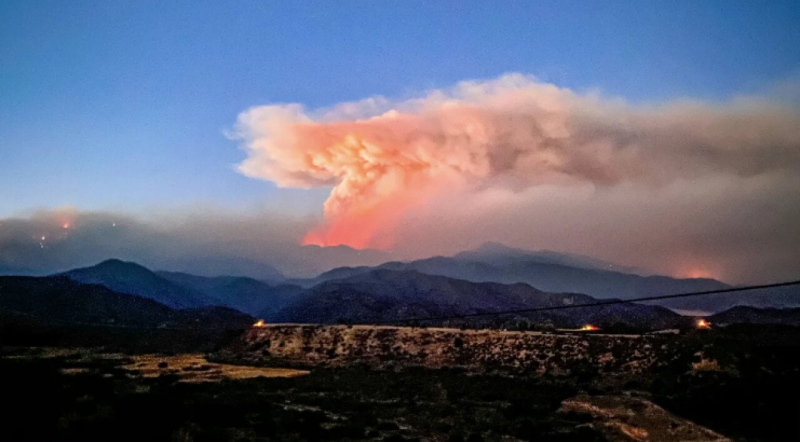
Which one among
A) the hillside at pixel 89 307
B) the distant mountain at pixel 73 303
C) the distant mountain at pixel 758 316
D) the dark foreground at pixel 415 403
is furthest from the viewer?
the distant mountain at pixel 758 316

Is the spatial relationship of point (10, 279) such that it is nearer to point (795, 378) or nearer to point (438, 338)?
point (438, 338)

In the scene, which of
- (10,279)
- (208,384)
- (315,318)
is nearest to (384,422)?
(208,384)

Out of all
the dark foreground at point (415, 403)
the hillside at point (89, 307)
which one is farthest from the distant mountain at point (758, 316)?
the hillside at point (89, 307)

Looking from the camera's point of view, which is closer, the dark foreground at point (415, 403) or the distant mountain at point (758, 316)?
the dark foreground at point (415, 403)

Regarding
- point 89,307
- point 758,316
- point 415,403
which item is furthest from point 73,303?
point 758,316

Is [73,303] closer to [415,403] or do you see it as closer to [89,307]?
[89,307]

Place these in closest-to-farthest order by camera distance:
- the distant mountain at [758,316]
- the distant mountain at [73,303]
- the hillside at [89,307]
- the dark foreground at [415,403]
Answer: the dark foreground at [415,403] → the hillside at [89,307] → the distant mountain at [73,303] → the distant mountain at [758,316]

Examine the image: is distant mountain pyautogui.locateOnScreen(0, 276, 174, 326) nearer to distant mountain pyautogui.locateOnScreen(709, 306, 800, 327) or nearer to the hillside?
the hillside

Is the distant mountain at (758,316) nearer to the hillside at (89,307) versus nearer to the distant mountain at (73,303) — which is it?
the hillside at (89,307)
